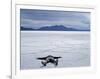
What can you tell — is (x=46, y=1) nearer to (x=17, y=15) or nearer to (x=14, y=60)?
(x=17, y=15)

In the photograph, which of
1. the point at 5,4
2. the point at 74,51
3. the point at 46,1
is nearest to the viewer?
the point at 5,4

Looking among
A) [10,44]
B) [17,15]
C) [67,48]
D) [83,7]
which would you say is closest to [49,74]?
[67,48]

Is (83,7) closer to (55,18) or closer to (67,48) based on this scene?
(55,18)

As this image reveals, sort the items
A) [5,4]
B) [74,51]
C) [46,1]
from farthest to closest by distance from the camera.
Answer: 1. [74,51]
2. [46,1]
3. [5,4]

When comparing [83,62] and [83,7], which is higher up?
[83,7]

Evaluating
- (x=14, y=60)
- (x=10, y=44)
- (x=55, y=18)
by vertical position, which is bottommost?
(x=14, y=60)

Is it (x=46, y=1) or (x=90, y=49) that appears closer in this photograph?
(x=46, y=1)
